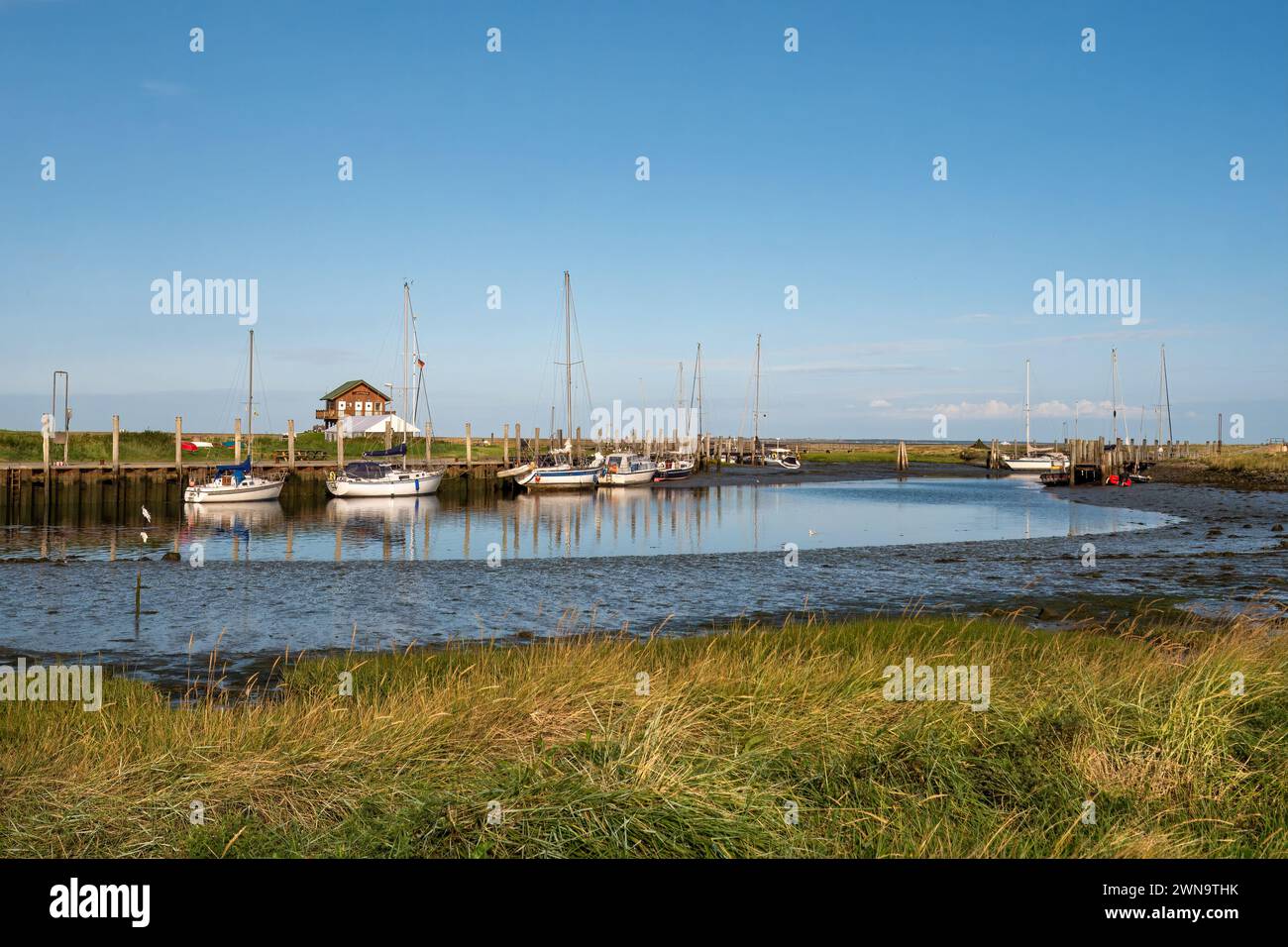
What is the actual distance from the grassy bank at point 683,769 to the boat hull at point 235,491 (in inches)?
1903

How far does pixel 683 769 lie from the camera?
268 inches

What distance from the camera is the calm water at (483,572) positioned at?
729 inches

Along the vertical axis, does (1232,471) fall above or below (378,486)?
above

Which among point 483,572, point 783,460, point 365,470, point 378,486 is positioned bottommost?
point 483,572

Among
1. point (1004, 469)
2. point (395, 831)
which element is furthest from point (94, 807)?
point (1004, 469)

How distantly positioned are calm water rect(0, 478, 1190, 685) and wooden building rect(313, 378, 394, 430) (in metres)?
68.4

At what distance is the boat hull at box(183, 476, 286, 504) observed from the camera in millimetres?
54812

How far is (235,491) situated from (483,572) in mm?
34715

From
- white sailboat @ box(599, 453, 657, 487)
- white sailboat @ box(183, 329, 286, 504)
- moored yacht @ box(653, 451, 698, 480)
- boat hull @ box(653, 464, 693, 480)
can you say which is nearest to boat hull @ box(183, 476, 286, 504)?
white sailboat @ box(183, 329, 286, 504)

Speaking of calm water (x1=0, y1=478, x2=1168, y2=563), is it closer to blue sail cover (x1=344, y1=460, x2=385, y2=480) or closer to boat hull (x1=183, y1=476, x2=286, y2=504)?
boat hull (x1=183, y1=476, x2=286, y2=504)

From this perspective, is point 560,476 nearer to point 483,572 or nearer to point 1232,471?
point 483,572

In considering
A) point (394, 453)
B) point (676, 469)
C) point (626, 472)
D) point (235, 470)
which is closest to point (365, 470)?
point (394, 453)

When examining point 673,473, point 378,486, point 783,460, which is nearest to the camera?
point 378,486
